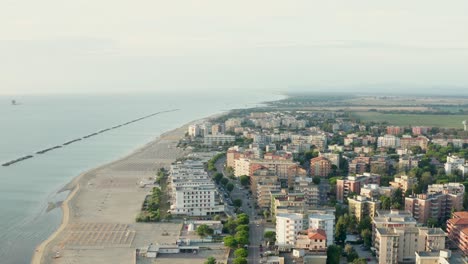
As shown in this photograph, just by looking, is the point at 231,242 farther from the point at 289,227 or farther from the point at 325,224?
the point at 325,224

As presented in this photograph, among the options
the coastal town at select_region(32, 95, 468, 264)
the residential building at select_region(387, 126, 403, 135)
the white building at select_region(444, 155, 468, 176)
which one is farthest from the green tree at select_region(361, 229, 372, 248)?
the residential building at select_region(387, 126, 403, 135)

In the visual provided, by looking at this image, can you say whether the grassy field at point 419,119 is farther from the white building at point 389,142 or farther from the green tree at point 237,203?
the green tree at point 237,203

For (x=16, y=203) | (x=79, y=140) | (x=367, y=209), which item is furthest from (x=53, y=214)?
(x=79, y=140)

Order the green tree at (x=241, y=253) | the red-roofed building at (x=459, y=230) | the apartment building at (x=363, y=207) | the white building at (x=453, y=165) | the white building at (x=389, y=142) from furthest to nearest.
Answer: the white building at (x=389, y=142) < the white building at (x=453, y=165) < the apartment building at (x=363, y=207) < the red-roofed building at (x=459, y=230) < the green tree at (x=241, y=253)

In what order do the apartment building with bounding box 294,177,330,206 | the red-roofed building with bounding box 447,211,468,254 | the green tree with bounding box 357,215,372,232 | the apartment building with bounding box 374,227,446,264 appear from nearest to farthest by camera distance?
the apartment building with bounding box 374,227,446,264, the red-roofed building with bounding box 447,211,468,254, the green tree with bounding box 357,215,372,232, the apartment building with bounding box 294,177,330,206

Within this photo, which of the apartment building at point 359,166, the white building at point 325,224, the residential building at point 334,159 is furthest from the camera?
the residential building at point 334,159

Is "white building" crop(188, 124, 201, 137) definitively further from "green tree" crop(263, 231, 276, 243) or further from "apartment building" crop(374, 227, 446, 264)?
"apartment building" crop(374, 227, 446, 264)

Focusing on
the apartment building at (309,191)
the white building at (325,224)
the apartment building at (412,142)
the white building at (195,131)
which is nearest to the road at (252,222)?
the white building at (325,224)
